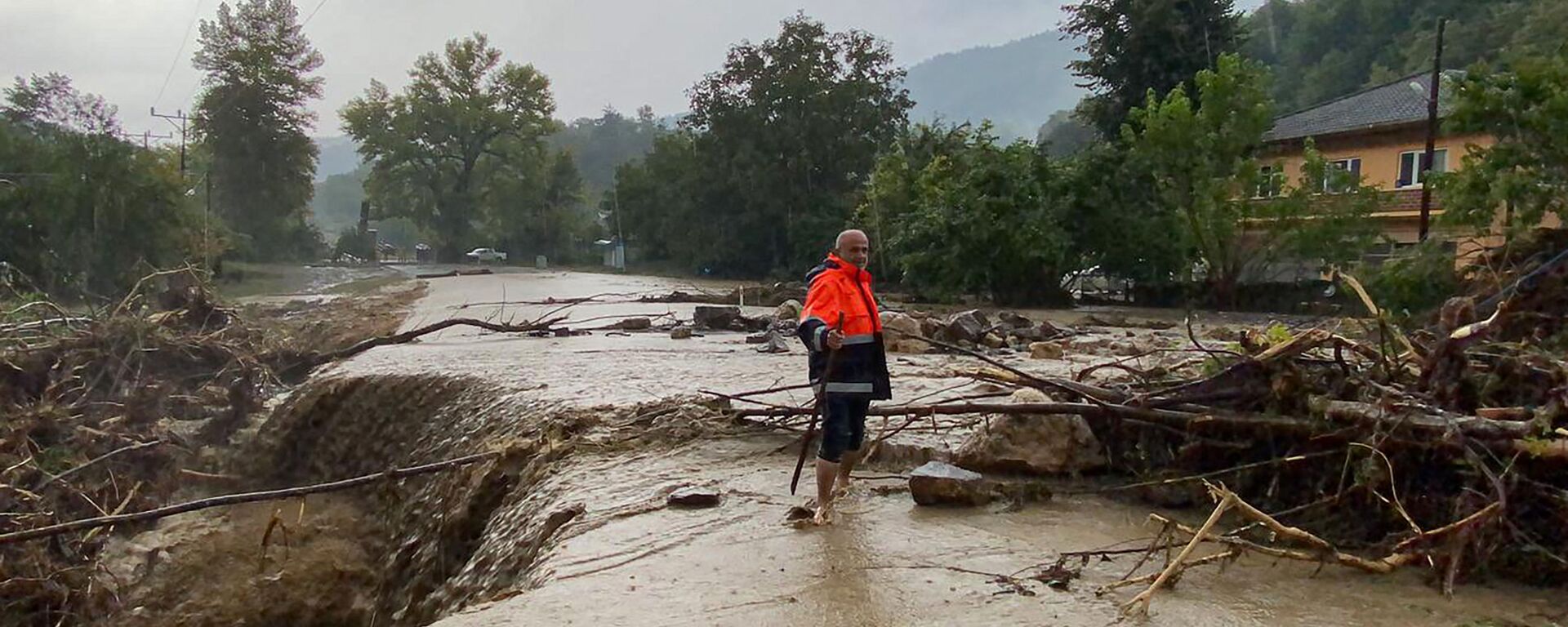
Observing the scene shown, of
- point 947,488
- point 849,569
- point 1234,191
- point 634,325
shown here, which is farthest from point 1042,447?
point 1234,191

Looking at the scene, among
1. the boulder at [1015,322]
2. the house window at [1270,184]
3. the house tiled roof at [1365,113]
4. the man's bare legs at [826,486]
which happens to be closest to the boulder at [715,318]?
the boulder at [1015,322]

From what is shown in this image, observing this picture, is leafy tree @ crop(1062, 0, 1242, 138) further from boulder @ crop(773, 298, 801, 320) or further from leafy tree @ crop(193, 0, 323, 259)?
leafy tree @ crop(193, 0, 323, 259)

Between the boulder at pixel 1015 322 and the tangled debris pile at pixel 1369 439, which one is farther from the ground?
the tangled debris pile at pixel 1369 439

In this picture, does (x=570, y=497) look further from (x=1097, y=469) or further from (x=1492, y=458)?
(x=1492, y=458)

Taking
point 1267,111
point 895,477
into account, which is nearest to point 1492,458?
point 895,477

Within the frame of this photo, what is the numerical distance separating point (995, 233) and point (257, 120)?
44.8m

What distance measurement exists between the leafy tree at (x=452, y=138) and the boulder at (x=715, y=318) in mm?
51360

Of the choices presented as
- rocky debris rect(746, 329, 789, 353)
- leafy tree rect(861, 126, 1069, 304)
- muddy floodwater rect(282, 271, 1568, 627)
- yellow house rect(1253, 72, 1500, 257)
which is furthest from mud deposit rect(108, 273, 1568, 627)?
yellow house rect(1253, 72, 1500, 257)

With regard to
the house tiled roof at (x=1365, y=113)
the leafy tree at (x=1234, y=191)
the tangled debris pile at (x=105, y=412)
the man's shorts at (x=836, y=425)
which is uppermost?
the house tiled roof at (x=1365, y=113)

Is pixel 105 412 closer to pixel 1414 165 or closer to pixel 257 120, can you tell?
pixel 1414 165

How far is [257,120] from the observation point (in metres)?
57.7

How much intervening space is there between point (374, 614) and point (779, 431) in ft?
11.1

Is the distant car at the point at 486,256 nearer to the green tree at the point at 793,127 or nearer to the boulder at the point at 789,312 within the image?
the green tree at the point at 793,127

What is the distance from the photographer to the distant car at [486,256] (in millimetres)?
68062
